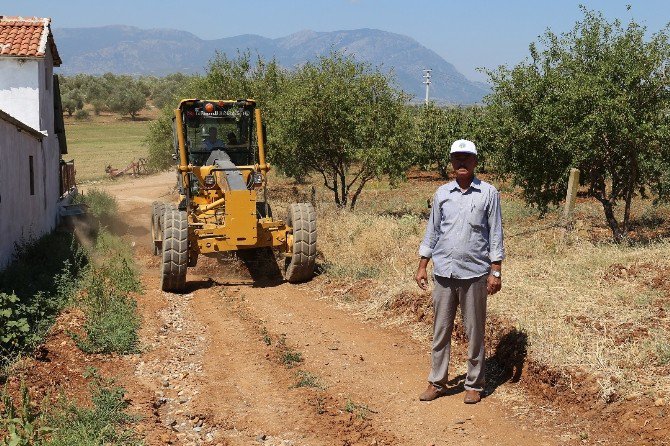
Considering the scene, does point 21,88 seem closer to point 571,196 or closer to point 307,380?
point 571,196

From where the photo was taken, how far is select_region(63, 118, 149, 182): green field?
45.0 meters

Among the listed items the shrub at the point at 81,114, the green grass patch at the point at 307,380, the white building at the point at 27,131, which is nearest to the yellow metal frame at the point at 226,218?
the white building at the point at 27,131

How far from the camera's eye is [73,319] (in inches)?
336

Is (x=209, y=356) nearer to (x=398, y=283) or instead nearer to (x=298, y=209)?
(x=398, y=283)

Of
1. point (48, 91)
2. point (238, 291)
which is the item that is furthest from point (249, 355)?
point (48, 91)

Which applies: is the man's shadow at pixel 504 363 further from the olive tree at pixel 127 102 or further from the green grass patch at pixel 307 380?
the olive tree at pixel 127 102

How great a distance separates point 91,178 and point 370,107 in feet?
84.5

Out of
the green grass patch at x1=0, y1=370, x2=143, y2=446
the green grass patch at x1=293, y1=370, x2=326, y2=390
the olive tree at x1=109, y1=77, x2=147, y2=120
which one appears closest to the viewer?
the green grass patch at x1=0, y1=370, x2=143, y2=446

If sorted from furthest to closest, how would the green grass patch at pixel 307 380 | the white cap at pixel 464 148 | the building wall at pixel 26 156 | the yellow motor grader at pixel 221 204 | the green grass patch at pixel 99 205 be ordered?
the green grass patch at pixel 99 205
the building wall at pixel 26 156
the yellow motor grader at pixel 221 204
the green grass patch at pixel 307 380
the white cap at pixel 464 148

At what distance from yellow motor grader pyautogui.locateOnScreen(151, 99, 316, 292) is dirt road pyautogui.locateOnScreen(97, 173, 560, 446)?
0.75m

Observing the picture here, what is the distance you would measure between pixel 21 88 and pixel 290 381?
42.9 feet

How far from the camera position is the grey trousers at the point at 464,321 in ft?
19.0

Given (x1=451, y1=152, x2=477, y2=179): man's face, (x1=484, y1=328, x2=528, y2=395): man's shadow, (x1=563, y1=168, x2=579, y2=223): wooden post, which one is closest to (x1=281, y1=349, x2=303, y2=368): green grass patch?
(x1=484, y1=328, x2=528, y2=395): man's shadow

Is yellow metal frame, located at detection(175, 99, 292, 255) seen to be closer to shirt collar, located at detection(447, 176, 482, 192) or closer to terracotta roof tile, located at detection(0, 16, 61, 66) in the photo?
shirt collar, located at detection(447, 176, 482, 192)
